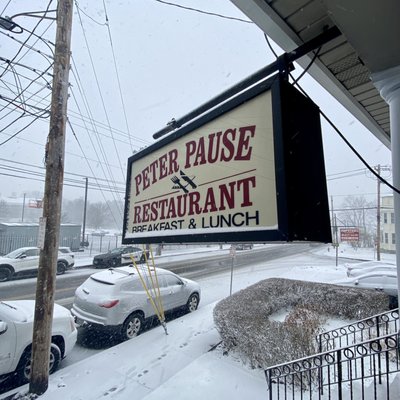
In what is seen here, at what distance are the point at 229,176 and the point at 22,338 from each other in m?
5.17

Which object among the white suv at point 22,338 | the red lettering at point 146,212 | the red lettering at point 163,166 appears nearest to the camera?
the red lettering at point 163,166

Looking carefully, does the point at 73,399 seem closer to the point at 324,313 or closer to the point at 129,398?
the point at 129,398

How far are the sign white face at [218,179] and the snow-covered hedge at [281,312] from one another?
12.3 ft

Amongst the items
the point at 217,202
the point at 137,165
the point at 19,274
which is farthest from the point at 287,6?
the point at 19,274

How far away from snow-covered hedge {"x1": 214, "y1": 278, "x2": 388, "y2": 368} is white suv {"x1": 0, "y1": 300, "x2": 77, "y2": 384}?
3.05 metres

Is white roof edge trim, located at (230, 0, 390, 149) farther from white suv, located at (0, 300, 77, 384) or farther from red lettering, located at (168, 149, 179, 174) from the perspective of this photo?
white suv, located at (0, 300, 77, 384)

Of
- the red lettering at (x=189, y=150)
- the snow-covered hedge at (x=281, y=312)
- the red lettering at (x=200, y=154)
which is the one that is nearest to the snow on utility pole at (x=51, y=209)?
the snow-covered hedge at (x=281, y=312)

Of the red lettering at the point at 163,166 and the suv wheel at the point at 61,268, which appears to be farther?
the suv wheel at the point at 61,268

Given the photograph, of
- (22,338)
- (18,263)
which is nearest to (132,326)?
(22,338)

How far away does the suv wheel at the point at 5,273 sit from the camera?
45.9 feet

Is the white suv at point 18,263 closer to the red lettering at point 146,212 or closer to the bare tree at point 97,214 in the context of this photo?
the red lettering at point 146,212

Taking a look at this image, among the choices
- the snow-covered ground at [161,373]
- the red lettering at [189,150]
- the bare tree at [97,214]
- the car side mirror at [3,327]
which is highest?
the bare tree at [97,214]

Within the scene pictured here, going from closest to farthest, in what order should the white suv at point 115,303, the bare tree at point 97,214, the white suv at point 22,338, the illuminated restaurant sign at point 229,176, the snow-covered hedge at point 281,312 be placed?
the illuminated restaurant sign at point 229,176, the white suv at point 22,338, the snow-covered hedge at point 281,312, the white suv at point 115,303, the bare tree at point 97,214

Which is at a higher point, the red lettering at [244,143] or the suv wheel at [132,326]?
the red lettering at [244,143]
